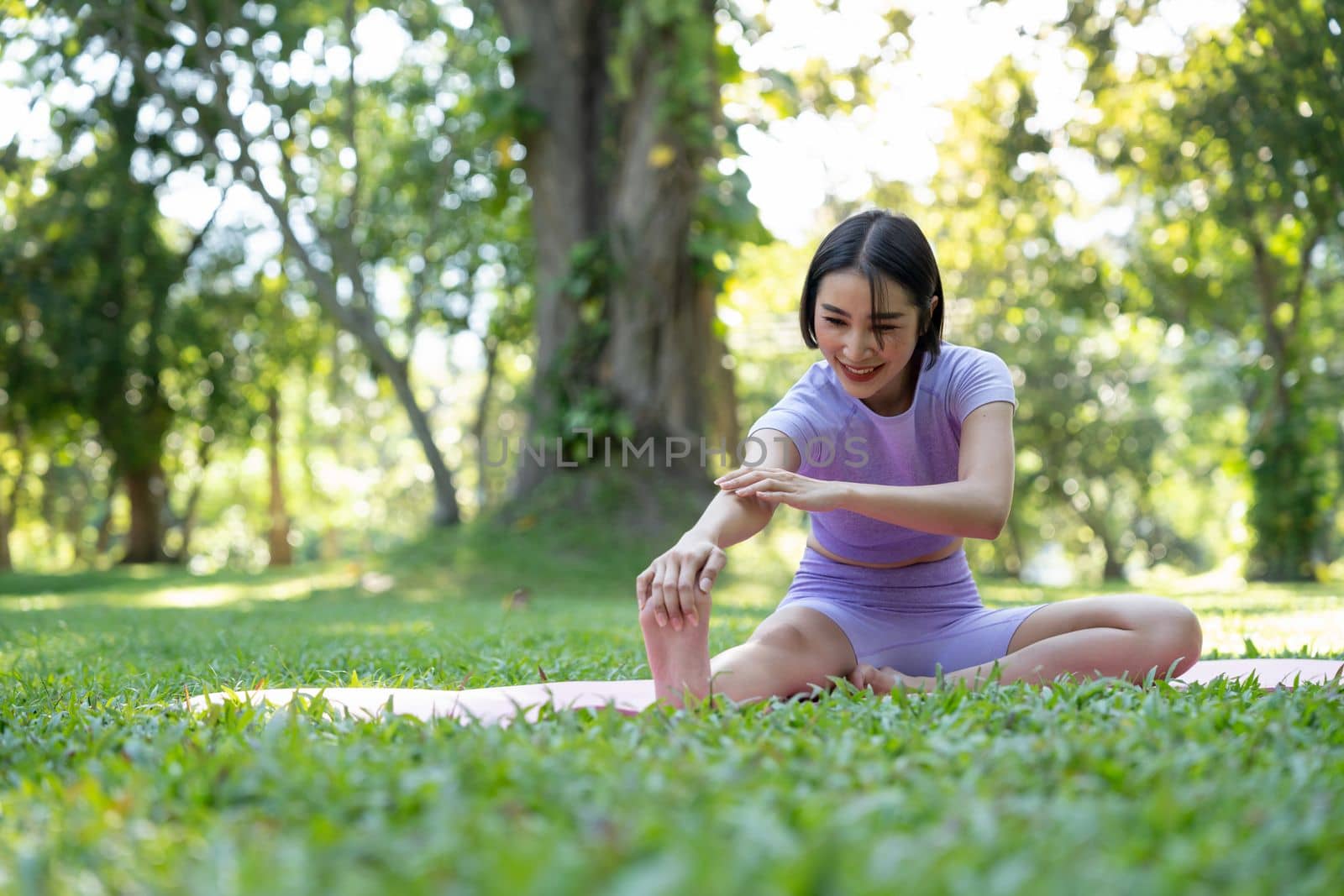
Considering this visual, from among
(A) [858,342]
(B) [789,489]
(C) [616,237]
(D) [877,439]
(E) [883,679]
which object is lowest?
(E) [883,679]

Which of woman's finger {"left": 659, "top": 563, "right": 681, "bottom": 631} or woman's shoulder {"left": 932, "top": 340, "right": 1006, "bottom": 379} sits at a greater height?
woman's shoulder {"left": 932, "top": 340, "right": 1006, "bottom": 379}

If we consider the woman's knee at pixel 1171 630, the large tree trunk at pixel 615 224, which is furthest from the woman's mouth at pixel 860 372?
the large tree trunk at pixel 615 224

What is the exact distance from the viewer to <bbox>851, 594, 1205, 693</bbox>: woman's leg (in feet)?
9.34

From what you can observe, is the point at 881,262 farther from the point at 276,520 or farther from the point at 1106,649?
the point at 276,520

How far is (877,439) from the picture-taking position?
10.2 feet

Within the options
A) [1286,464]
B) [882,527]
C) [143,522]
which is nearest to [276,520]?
[143,522]

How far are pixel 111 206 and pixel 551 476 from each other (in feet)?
27.8

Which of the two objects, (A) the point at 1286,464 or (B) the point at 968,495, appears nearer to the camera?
(B) the point at 968,495

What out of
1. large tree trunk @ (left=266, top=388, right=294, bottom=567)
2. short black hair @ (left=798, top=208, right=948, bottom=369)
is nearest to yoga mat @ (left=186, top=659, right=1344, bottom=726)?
short black hair @ (left=798, top=208, right=948, bottom=369)

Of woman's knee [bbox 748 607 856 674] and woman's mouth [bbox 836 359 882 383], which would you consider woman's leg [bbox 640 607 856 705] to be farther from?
woman's mouth [bbox 836 359 882 383]

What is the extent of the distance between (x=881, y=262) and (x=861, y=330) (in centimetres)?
18

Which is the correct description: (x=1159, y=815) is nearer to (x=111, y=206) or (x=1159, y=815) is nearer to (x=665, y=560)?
(x=665, y=560)

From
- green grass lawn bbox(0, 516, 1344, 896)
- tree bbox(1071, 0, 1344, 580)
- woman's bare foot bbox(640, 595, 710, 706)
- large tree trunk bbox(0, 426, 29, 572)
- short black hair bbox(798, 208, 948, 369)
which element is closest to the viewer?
green grass lawn bbox(0, 516, 1344, 896)

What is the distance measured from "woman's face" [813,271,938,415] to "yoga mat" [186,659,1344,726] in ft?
3.21
